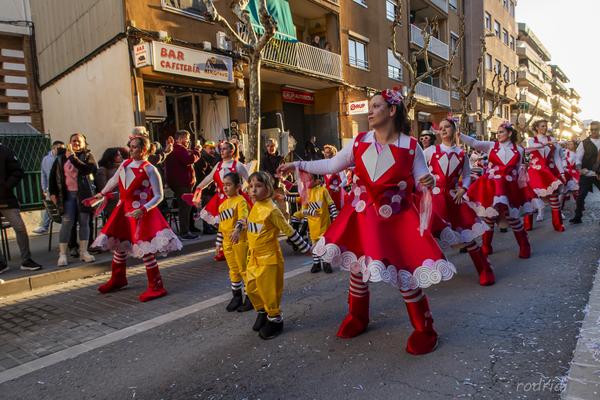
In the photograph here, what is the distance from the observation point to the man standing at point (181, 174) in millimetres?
9789

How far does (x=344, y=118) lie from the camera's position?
803 inches

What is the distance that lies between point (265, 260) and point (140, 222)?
231 centimetres

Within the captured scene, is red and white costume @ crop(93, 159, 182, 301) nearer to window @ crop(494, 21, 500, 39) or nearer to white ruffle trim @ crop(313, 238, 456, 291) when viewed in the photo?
white ruffle trim @ crop(313, 238, 456, 291)

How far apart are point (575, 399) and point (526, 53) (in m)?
61.5

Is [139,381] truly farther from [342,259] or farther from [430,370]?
[430,370]

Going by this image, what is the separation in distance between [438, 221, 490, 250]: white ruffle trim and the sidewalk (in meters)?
5.46

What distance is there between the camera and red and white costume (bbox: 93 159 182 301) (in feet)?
18.4

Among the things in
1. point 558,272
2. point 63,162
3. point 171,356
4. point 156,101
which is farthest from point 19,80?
point 558,272

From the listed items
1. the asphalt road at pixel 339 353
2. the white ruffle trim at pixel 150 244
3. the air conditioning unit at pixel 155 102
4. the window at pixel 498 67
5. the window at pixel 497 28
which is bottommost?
the asphalt road at pixel 339 353

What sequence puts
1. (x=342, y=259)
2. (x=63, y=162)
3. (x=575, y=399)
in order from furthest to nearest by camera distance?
(x=63, y=162)
(x=342, y=259)
(x=575, y=399)

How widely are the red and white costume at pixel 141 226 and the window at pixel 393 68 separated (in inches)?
823

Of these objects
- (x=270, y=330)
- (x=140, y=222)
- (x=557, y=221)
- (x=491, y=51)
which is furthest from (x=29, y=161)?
(x=491, y=51)

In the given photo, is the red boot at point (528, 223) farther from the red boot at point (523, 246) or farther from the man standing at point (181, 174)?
the man standing at point (181, 174)

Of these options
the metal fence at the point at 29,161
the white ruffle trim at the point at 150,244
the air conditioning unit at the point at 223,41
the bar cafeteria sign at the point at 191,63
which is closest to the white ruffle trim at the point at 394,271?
the white ruffle trim at the point at 150,244
